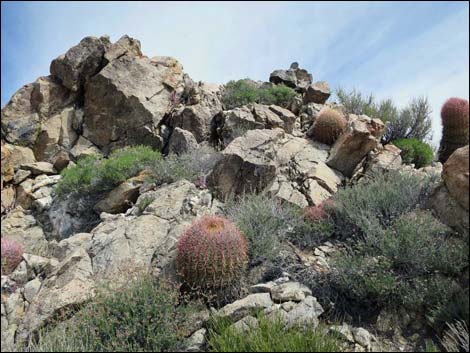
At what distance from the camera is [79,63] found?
9.92 metres

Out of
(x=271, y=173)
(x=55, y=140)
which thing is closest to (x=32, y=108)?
(x=55, y=140)

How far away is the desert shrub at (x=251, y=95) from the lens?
33.8ft

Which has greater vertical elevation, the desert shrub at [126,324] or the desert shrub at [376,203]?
the desert shrub at [376,203]

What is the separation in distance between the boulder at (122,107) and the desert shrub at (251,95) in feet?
5.45

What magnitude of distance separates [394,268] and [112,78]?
25.5ft

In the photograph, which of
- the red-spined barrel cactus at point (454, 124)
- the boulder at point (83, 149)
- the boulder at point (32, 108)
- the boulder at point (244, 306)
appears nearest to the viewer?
the boulder at point (244, 306)

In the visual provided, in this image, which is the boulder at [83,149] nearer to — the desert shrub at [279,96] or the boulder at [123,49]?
the boulder at [123,49]

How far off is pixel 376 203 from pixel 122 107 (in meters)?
6.43

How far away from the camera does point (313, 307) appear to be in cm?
443

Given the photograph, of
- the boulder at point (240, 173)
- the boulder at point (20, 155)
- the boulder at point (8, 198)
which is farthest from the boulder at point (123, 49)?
the boulder at point (240, 173)

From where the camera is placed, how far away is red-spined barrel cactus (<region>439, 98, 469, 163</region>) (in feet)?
27.2

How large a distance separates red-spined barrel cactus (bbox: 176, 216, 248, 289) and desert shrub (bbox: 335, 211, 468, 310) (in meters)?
1.31

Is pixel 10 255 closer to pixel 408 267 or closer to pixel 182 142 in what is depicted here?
pixel 182 142

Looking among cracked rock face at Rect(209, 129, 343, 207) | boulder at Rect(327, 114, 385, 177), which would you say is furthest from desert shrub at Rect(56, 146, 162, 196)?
boulder at Rect(327, 114, 385, 177)
